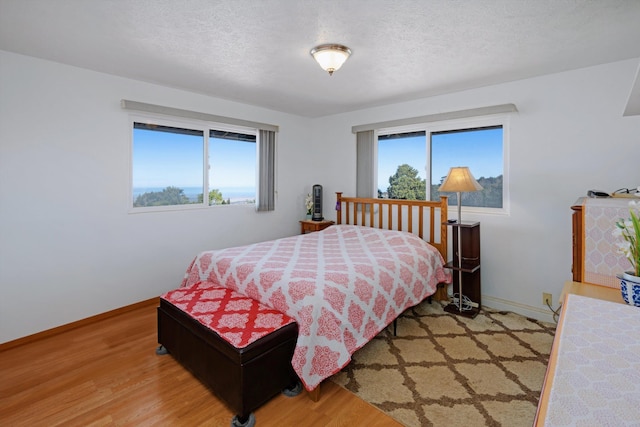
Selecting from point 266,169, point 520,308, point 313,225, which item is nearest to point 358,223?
point 313,225

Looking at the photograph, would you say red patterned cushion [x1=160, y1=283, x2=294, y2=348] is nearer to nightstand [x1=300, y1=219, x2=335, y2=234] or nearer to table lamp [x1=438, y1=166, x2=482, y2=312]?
table lamp [x1=438, y1=166, x2=482, y2=312]

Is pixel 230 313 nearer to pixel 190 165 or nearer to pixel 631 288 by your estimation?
pixel 631 288

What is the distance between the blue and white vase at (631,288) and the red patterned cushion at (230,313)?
166 cm

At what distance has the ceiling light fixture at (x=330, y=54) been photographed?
2.28m

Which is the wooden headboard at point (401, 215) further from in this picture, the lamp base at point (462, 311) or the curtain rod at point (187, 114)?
the curtain rod at point (187, 114)

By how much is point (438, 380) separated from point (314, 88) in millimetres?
2887

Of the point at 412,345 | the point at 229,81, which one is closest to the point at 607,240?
the point at 412,345

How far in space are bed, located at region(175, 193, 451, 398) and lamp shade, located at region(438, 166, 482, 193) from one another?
1.25 feet

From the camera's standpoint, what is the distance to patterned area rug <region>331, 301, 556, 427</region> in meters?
1.82

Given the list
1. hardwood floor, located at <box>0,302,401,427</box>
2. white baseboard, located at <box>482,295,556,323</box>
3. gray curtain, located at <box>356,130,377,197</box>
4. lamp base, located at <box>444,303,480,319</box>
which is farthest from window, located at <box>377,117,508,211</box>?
hardwood floor, located at <box>0,302,401,427</box>

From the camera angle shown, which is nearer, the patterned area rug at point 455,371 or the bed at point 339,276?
the patterned area rug at point 455,371

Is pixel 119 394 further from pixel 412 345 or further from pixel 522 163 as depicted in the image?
pixel 522 163

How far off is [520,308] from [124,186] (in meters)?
4.14

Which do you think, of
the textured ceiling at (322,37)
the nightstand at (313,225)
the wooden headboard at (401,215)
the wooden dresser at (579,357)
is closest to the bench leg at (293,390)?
the wooden dresser at (579,357)
